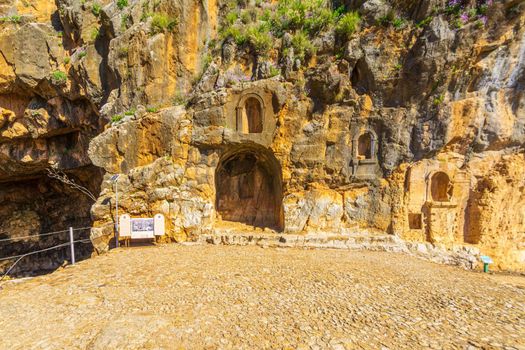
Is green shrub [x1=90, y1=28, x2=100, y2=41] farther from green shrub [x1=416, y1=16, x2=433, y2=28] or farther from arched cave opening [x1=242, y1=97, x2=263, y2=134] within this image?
green shrub [x1=416, y1=16, x2=433, y2=28]

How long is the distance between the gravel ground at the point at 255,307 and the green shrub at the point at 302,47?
1059 cm

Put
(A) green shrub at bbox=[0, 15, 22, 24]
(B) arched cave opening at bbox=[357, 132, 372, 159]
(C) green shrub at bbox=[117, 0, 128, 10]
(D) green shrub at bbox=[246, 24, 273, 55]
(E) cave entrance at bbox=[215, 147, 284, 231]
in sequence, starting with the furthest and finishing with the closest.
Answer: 1. (A) green shrub at bbox=[0, 15, 22, 24]
2. (E) cave entrance at bbox=[215, 147, 284, 231]
3. (C) green shrub at bbox=[117, 0, 128, 10]
4. (D) green shrub at bbox=[246, 24, 273, 55]
5. (B) arched cave opening at bbox=[357, 132, 372, 159]

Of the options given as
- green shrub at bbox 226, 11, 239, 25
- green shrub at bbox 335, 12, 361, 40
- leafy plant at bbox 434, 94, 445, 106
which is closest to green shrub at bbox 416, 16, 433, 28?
green shrub at bbox 335, 12, 361, 40

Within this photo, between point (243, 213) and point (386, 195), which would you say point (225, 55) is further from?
point (386, 195)

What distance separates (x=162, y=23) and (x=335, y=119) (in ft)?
36.5

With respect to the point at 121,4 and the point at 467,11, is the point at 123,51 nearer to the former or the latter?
the point at 121,4

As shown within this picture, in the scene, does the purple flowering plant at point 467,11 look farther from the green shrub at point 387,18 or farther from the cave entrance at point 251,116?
the cave entrance at point 251,116

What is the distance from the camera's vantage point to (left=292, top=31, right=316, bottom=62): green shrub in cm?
1202

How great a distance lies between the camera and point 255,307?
4934 millimetres

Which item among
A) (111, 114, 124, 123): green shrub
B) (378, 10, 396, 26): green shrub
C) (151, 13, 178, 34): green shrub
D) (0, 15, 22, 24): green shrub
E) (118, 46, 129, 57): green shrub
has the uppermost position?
(0, 15, 22, 24): green shrub

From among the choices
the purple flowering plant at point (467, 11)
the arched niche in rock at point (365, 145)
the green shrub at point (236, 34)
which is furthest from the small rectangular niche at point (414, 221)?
the green shrub at point (236, 34)

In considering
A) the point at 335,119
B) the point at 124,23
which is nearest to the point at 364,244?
the point at 335,119

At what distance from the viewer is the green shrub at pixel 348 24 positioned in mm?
11469

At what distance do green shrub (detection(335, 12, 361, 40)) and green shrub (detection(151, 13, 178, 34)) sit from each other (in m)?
9.24
